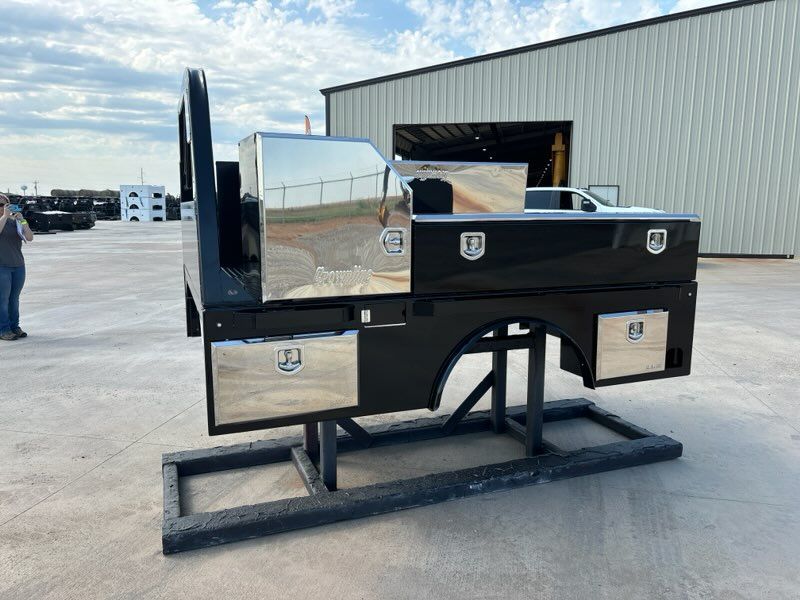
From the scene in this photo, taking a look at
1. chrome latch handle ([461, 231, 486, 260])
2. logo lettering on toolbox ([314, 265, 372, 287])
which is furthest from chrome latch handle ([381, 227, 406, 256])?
chrome latch handle ([461, 231, 486, 260])

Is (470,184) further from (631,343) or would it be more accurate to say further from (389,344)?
(389,344)

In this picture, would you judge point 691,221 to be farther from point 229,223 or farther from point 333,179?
point 229,223

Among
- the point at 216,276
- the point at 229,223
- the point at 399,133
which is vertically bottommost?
the point at 216,276

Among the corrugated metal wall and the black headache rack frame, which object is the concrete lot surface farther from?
the corrugated metal wall

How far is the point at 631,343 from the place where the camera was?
3152mm

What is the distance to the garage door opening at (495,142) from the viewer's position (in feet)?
66.1

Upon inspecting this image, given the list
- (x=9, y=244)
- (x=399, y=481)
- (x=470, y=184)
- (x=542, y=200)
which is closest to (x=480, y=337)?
(x=399, y=481)

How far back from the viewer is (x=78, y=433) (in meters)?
3.90

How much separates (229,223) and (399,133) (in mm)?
19433

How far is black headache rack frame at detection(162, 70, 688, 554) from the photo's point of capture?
242 centimetres

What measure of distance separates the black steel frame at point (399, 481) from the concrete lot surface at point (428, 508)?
0.21 feet

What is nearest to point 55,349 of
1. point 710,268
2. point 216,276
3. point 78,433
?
point 78,433

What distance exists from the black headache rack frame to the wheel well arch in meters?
0.01

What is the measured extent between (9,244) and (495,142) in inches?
883
